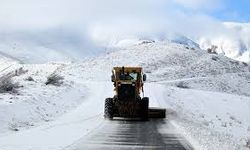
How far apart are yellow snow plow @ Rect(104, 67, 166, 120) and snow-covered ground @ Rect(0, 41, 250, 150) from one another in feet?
2.88

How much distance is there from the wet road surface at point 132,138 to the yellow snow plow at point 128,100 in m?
2.51

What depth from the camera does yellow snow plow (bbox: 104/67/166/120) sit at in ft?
88.7

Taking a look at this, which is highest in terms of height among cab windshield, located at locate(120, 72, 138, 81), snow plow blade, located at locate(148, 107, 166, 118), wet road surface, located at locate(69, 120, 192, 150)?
cab windshield, located at locate(120, 72, 138, 81)

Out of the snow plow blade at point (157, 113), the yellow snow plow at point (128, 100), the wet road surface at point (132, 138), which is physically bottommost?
the wet road surface at point (132, 138)

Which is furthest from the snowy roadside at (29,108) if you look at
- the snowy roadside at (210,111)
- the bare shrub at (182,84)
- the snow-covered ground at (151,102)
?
the bare shrub at (182,84)

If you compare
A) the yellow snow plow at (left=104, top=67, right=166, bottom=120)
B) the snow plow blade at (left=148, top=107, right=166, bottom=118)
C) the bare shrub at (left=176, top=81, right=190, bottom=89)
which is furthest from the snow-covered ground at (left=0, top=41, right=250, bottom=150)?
the yellow snow plow at (left=104, top=67, right=166, bottom=120)

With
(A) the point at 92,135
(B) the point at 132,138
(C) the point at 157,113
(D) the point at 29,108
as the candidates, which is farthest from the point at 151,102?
(B) the point at 132,138

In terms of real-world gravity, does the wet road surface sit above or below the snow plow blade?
below

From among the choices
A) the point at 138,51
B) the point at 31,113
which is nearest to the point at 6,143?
the point at 31,113

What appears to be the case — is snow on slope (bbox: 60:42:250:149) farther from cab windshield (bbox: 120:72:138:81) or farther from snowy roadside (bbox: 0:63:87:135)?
snowy roadside (bbox: 0:63:87:135)

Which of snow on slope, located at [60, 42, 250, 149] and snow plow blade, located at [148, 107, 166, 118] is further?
snow on slope, located at [60, 42, 250, 149]

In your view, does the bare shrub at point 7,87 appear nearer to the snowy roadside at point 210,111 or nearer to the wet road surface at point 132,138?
the wet road surface at point 132,138

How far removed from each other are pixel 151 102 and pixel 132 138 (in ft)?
69.7

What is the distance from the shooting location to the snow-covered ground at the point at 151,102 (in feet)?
62.2
